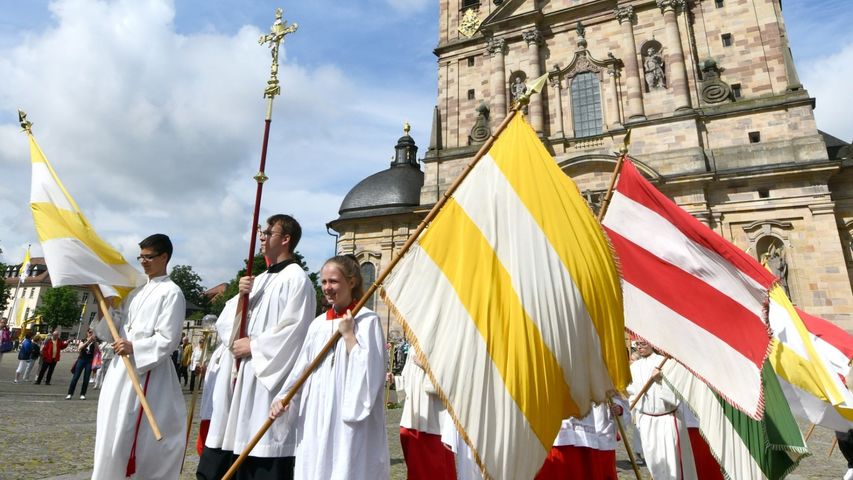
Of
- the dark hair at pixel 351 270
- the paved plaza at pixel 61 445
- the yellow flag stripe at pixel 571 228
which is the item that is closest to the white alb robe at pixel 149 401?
the dark hair at pixel 351 270

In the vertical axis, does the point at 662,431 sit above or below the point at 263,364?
below

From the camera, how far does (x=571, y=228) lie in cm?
328

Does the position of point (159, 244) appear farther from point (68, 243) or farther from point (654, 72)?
point (654, 72)

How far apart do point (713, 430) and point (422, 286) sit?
13.1ft

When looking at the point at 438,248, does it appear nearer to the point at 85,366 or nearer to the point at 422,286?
the point at 422,286

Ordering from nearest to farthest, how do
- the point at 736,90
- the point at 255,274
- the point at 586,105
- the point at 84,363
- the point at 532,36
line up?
the point at 84,363 < the point at 736,90 < the point at 586,105 < the point at 532,36 < the point at 255,274

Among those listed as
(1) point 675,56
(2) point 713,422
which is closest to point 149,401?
(2) point 713,422

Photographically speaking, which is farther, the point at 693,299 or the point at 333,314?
the point at 693,299

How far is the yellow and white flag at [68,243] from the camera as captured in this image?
3.86 m

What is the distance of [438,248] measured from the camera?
→ 3.12 metres

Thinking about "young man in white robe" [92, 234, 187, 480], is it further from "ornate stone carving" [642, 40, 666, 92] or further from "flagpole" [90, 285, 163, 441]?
"ornate stone carving" [642, 40, 666, 92]

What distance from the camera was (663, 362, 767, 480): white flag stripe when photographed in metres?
4.88

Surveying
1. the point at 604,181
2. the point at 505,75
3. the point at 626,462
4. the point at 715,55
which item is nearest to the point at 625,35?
the point at 715,55

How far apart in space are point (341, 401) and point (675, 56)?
2276 centimetres
